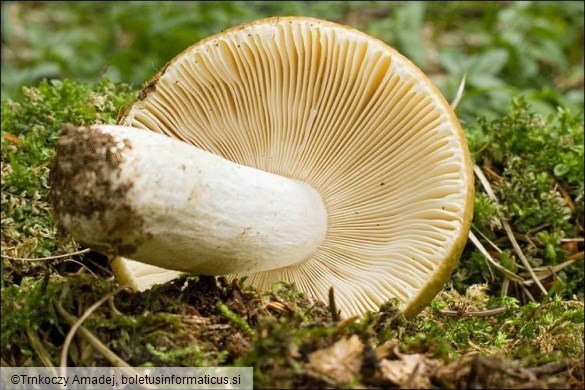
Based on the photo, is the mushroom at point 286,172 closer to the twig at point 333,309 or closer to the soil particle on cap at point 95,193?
the soil particle on cap at point 95,193

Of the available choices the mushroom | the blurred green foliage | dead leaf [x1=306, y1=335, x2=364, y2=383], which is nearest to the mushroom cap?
the mushroom

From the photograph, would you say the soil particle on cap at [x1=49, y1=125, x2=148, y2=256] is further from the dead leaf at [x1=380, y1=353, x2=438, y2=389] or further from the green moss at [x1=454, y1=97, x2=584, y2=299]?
the green moss at [x1=454, y1=97, x2=584, y2=299]

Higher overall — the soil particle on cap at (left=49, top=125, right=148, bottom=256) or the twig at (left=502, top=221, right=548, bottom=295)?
the soil particle on cap at (left=49, top=125, right=148, bottom=256)

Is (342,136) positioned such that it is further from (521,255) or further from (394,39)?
(394,39)

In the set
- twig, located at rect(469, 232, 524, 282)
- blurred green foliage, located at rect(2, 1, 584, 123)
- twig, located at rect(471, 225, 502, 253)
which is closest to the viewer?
twig, located at rect(469, 232, 524, 282)

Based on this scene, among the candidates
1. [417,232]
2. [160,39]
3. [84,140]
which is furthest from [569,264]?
[160,39]

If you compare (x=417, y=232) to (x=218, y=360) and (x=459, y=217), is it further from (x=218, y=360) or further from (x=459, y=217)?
(x=218, y=360)
